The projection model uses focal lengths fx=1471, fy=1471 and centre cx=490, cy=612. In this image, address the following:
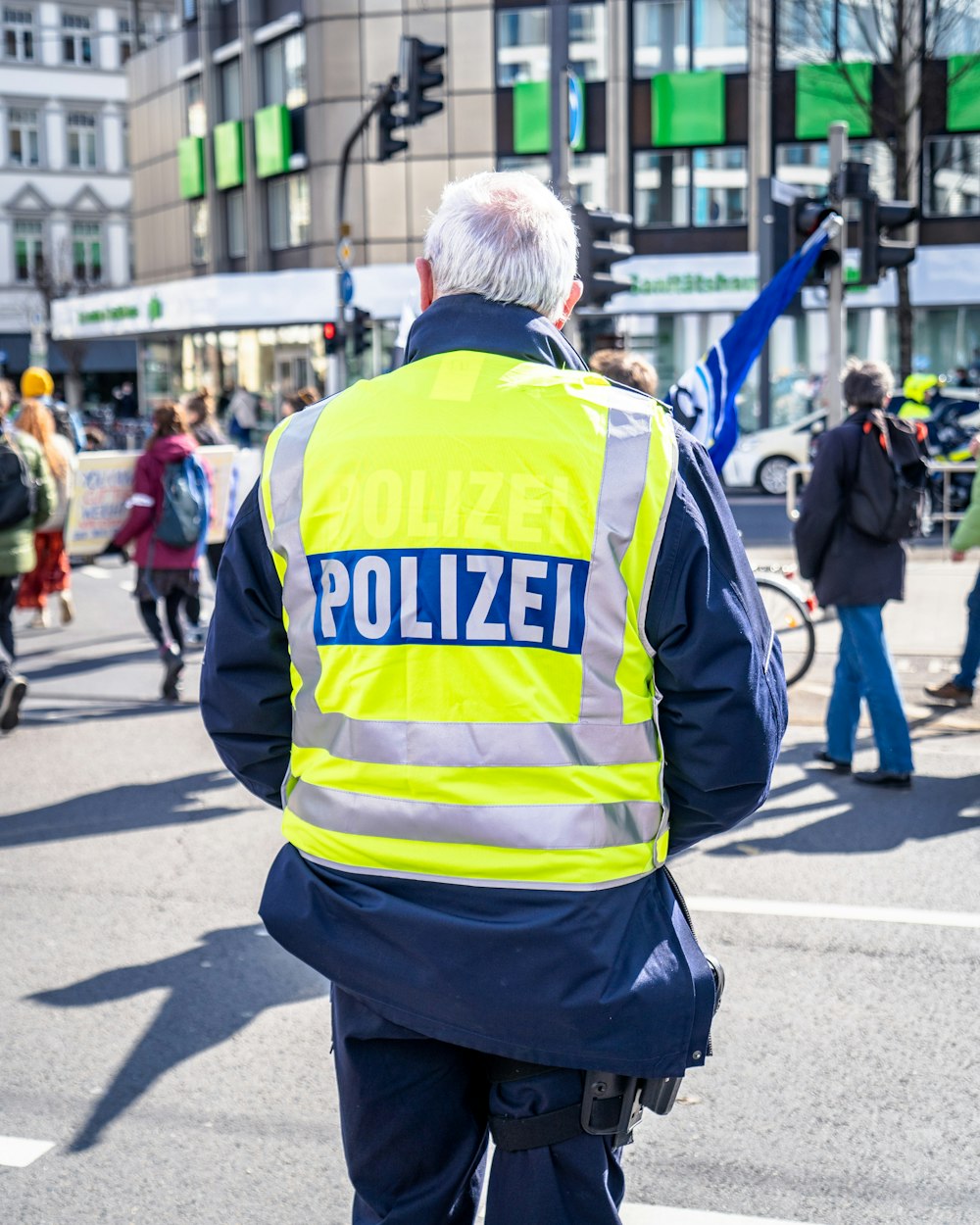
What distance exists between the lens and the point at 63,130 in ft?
193

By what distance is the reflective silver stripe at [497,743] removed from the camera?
6.77 ft

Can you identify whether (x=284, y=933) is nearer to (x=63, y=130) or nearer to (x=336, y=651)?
(x=336, y=651)

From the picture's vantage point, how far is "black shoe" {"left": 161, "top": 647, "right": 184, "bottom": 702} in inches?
344

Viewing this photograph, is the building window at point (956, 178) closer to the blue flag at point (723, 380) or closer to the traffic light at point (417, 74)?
the traffic light at point (417, 74)

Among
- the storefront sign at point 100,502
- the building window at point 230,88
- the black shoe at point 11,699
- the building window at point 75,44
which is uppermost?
the building window at point 75,44

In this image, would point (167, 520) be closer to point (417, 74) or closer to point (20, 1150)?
point (20, 1150)

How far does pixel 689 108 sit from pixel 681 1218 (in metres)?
31.1

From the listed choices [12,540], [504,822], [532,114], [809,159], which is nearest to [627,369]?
[12,540]

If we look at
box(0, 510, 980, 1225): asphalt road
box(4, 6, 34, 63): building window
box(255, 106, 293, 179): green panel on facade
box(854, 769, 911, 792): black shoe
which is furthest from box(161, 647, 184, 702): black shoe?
box(4, 6, 34, 63): building window

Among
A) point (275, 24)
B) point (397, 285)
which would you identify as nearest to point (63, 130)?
point (275, 24)

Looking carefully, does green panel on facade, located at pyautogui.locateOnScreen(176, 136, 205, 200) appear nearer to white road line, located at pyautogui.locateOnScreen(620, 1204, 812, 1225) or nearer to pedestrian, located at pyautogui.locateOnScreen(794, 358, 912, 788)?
pedestrian, located at pyautogui.locateOnScreen(794, 358, 912, 788)

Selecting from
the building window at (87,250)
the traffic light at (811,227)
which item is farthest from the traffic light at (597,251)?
the building window at (87,250)

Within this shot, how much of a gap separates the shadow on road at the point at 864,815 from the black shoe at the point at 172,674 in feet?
12.4

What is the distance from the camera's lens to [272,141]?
119 feet
